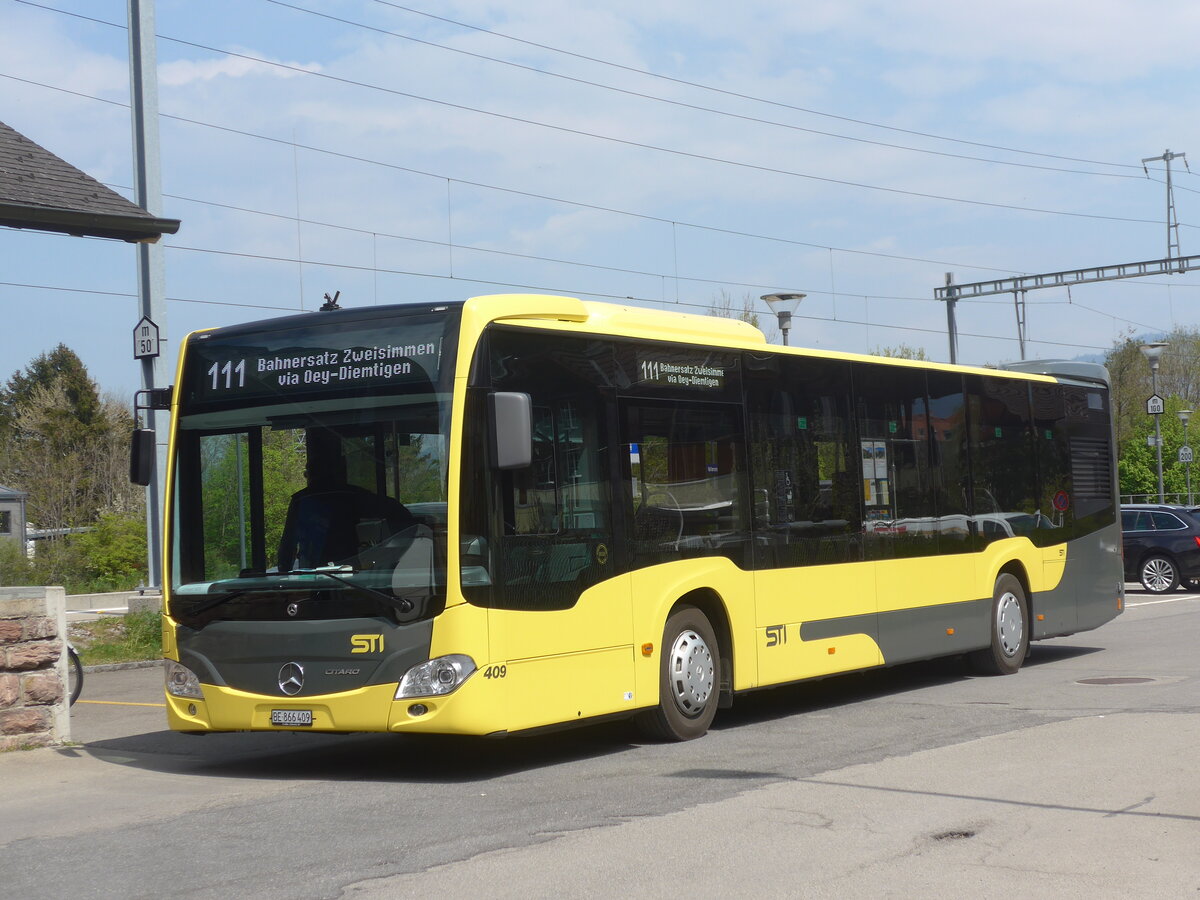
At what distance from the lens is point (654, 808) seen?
769 centimetres

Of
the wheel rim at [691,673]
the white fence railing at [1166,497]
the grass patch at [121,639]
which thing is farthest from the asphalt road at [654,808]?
the white fence railing at [1166,497]

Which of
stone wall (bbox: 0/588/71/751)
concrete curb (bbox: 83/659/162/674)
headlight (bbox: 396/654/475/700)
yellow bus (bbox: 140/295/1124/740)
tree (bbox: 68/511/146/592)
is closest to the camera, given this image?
headlight (bbox: 396/654/475/700)

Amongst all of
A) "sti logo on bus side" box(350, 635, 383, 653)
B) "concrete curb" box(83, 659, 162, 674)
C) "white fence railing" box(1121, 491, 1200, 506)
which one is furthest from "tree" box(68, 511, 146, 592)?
"white fence railing" box(1121, 491, 1200, 506)

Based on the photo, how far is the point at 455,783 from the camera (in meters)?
8.89

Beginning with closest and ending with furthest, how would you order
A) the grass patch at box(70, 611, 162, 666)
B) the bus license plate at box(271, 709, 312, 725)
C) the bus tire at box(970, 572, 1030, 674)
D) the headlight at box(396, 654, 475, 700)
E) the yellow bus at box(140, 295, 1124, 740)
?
the headlight at box(396, 654, 475, 700)
the yellow bus at box(140, 295, 1124, 740)
the bus license plate at box(271, 709, 312, 725)
the bus tire at box(970, 572, 1030, 674)
the grass patch at box(70, 611, 162, 666)

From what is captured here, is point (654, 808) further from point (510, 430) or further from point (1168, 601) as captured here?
point (1168, 601)

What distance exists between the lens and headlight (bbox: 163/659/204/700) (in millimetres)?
9430

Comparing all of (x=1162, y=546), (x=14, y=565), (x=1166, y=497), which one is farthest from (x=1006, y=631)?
(x=1166, y=497)

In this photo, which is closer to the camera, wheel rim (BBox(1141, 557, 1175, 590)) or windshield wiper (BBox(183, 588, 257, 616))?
windshield wiper (BBox(183, 588, 257, 616))

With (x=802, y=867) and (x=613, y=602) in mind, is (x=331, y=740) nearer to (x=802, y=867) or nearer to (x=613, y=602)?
(x=613, y=602)

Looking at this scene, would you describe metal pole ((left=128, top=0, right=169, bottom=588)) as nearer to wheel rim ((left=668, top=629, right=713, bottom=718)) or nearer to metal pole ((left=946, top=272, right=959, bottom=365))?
wheel rim ((left=668, top=629, right=713, bottom=718))

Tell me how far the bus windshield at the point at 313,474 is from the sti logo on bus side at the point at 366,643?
0.47 feet

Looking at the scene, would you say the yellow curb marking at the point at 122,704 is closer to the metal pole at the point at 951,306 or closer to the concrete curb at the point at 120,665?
the concrete curb at the point at 120,665

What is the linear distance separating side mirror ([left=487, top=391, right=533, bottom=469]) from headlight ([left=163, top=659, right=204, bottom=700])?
2531 mm
